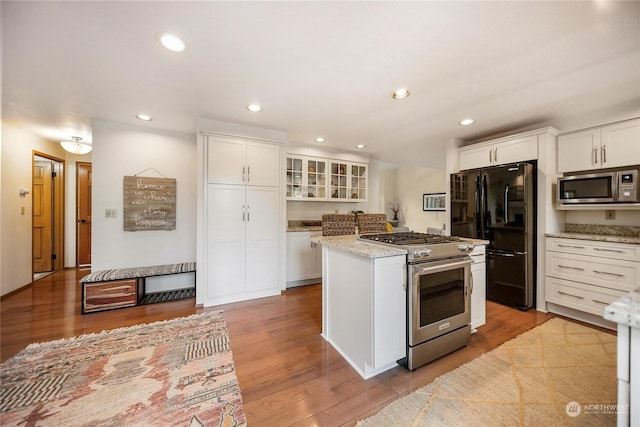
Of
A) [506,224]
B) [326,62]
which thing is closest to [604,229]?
[506,224]

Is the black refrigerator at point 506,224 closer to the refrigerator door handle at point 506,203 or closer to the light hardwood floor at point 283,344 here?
the refrigerator door handle at point 506,203

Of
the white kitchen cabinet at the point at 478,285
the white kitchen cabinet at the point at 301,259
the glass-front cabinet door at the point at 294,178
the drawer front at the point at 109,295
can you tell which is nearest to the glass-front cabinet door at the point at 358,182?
the glass-front cabinet door at the point at 294,178

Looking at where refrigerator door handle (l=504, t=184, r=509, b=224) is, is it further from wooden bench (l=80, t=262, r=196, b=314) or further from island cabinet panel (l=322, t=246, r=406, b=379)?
wooden bench (l=80, t=262, r=196, b=314)

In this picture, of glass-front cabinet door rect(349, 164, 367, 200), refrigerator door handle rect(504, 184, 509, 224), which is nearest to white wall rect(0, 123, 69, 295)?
glass-front cabinet door rect(349, 164, 367, 200)

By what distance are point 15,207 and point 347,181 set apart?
509 centimetres

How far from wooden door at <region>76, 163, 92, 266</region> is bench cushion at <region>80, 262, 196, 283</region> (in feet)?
7.64

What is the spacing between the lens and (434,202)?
21.7ft

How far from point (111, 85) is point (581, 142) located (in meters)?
4.96

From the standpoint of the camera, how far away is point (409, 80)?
2031 millimetres

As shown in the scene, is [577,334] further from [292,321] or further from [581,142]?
[292,321]

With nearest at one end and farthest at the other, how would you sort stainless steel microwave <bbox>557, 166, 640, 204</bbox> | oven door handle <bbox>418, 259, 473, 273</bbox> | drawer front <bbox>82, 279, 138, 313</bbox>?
oven door handle <bbox>418, 259, 473, 273</bbox>, stainless steel microwave <bbox>557, 166, 640, 204</bbox>, drawer front <bbox>82, 279, 138, 313</bbox>

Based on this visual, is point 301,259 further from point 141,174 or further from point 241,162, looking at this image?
point 141,174

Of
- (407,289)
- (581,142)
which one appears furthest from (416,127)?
(407,289)

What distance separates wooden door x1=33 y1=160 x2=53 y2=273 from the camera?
407cm
